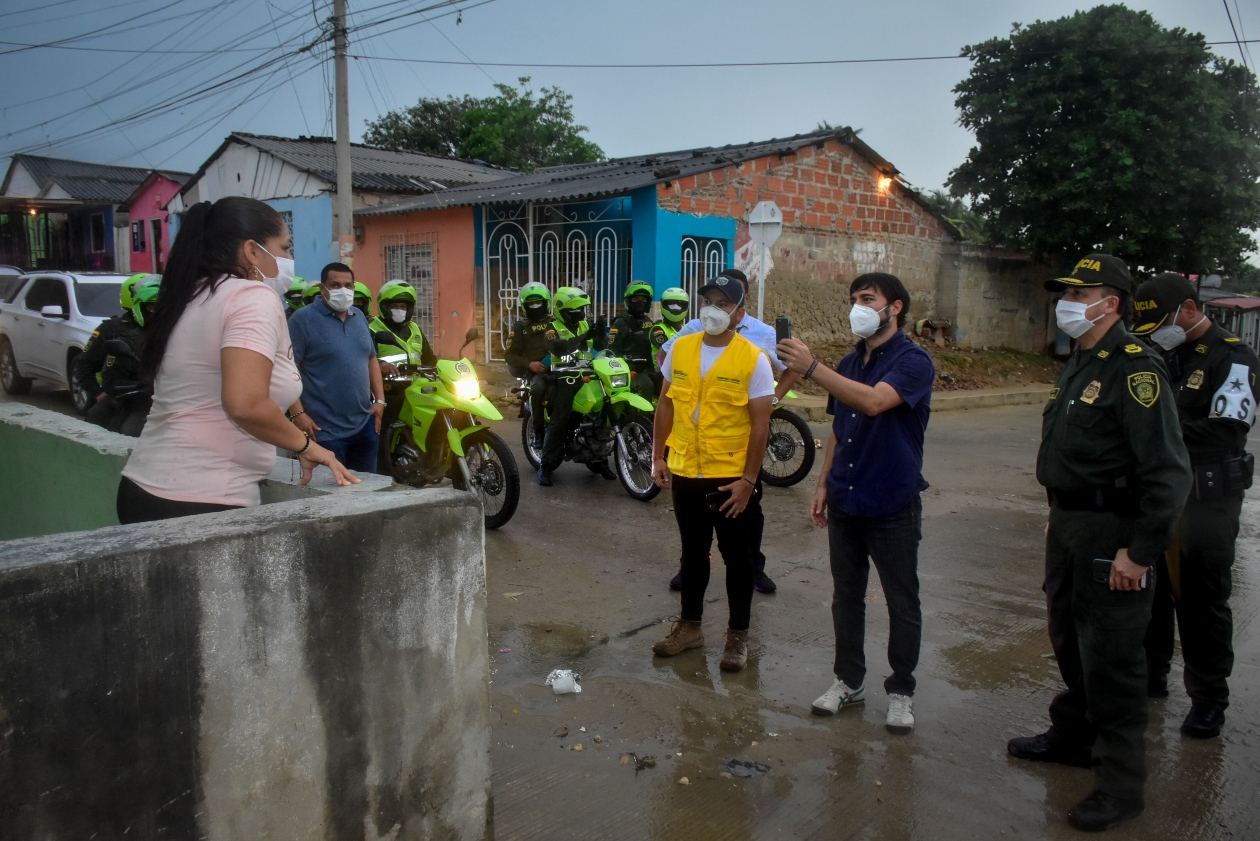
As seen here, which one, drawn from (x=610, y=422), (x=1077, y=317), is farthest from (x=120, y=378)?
(x=1077, y=317)

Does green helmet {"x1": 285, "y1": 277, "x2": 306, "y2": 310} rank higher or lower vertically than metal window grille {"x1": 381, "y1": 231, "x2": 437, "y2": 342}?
lower

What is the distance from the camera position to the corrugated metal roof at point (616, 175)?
44.4 feet

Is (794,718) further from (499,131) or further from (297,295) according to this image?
(499,131)

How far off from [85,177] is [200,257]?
36863 millimetres

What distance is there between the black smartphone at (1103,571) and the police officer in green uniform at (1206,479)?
2.36 ft

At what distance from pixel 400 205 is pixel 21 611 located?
1615 cm

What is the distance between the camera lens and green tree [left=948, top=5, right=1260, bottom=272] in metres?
16.6

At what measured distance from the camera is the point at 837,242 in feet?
52.1

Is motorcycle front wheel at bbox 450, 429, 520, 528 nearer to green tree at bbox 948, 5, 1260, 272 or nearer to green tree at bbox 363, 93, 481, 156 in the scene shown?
green tree at bbox 948, 5, 1260, 272

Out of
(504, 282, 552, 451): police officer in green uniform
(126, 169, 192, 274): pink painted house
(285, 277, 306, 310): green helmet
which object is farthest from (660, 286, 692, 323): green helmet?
(126, 169, 192, 274): pink painted house

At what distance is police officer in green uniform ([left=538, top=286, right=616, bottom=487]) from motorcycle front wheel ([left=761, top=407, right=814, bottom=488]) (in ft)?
4.70

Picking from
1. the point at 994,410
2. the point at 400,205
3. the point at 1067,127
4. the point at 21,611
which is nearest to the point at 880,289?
the point at 21,611

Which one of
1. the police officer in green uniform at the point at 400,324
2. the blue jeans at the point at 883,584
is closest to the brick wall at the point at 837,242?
the police officer in green uniform at the point at 400,324

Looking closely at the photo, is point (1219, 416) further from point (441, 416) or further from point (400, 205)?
point (400, 205)
